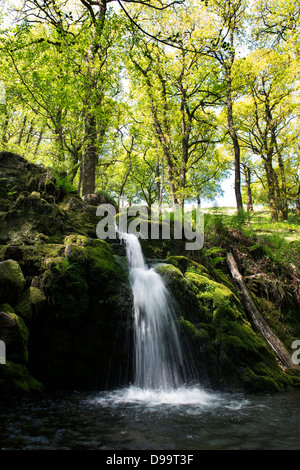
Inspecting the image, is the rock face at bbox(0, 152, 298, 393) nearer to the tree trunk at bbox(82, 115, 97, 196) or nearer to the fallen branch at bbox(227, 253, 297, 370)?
the fallen branch at bbox(227, 253, 297, 370)

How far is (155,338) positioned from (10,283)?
278 centimetres

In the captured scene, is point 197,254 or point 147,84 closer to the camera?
point 197,254

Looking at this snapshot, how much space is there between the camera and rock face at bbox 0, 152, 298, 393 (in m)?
4.16

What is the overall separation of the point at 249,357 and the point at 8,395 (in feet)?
14.4

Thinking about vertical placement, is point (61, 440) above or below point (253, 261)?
below

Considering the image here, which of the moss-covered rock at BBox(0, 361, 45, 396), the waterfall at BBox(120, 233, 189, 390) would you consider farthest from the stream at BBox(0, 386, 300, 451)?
the waterfall at BBox(120, 233, 189, 390)

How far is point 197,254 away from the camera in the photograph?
802 cm

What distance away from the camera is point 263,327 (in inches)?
268

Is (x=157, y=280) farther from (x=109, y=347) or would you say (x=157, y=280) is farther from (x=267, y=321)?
(x=267, y=321)

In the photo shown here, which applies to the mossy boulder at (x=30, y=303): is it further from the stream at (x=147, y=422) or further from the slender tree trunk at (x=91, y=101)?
the slender tree trunk at (x=91, y=101)

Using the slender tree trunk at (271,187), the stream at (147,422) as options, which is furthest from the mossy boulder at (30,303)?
the slender tree trunk at (271,187)

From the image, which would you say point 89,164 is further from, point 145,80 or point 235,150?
point 235,150

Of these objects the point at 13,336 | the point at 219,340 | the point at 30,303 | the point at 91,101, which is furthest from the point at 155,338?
the point at 91,101
